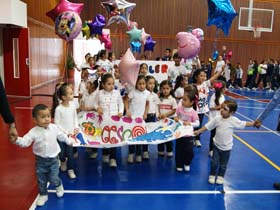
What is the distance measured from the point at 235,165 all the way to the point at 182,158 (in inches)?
38.9

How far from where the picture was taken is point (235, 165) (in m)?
4.99

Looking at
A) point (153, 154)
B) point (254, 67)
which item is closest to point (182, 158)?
point (153, 154)

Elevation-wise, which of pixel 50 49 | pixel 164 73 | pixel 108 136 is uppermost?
pixel 50 49

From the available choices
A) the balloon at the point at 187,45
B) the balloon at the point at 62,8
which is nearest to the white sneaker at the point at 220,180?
the balloon at the point at 187,45

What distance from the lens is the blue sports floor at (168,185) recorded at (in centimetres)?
359

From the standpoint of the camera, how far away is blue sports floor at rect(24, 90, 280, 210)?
3.59m

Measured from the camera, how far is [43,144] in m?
3.31

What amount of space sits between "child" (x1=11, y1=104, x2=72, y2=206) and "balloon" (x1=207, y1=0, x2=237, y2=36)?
4.33 m

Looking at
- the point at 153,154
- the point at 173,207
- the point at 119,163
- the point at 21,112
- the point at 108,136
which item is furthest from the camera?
the point at 21,112

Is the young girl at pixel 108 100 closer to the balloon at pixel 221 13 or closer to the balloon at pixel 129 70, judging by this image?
the balloon at pixel 129 70

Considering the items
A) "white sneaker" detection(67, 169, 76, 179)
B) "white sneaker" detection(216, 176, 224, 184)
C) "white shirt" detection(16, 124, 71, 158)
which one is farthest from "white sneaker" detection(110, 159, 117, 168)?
"white sneaker" detection(216, 176, 224, 184)

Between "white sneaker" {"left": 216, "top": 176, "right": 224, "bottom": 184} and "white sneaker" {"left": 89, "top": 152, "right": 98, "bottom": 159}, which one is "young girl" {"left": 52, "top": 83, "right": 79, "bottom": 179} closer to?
"white sneaker" {"left": 89, "top": 152, "right": 98, "bottom": 159}

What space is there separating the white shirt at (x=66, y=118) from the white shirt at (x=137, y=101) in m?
0.99

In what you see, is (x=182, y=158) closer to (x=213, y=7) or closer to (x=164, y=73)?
(x=213, y=7)
